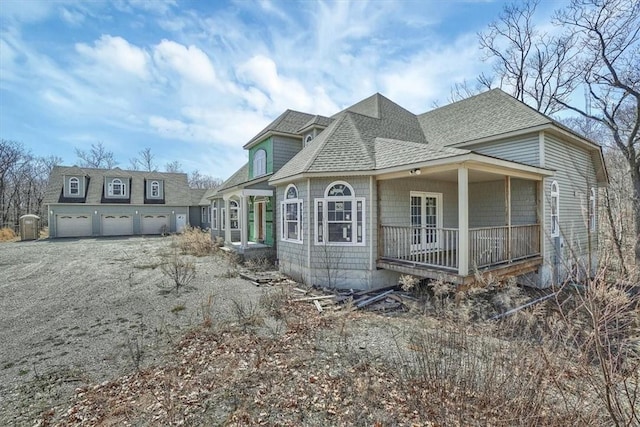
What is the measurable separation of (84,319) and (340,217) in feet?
22.4

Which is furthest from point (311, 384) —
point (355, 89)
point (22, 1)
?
point (355, 89)

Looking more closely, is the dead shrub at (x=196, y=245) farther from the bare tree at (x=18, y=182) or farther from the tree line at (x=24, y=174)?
the bare tree at (x=18, y=182)

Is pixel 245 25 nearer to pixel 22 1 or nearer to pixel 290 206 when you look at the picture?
pixel 22 1

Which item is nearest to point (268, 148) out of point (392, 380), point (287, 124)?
point (287, 124)

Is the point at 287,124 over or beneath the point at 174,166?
beneath

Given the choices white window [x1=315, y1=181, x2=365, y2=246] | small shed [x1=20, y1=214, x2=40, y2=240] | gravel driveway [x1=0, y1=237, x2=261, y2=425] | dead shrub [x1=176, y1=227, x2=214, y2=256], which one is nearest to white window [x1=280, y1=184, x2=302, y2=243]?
white window [x1=315, y1=181, x2=365, y2=246]

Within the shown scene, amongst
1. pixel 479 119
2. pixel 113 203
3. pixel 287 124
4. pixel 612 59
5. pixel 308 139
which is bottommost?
pixel 113 203

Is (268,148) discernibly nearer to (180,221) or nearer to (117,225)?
(180,221)

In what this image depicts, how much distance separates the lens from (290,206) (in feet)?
35.3

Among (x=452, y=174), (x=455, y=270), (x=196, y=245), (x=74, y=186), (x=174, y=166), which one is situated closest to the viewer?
(x=455, y=270)

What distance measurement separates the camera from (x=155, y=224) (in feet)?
90.6

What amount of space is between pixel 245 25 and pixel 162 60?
321 cm

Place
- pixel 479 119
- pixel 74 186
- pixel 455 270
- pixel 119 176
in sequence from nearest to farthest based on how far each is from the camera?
pixel 455 270, pixel 479 119, pixel 74 186, pixel 119 176

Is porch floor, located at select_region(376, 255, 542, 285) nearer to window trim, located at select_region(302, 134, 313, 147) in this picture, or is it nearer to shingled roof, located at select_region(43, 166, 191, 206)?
window trim, located at select_region(302, 134, 313, 147)
